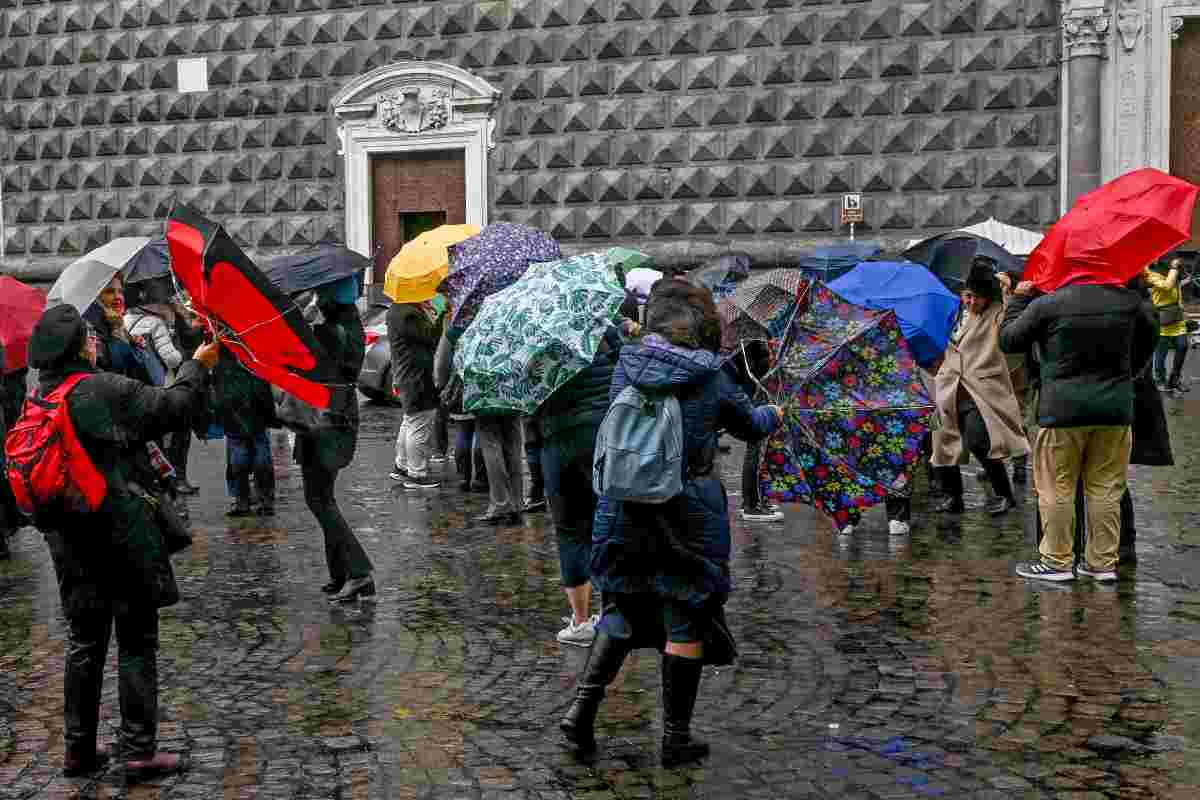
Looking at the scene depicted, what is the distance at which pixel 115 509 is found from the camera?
186 inches

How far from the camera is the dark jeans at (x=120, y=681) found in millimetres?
4727

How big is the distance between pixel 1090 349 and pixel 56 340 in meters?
4.48

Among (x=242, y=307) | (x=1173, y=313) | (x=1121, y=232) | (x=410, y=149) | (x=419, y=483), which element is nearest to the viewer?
(x=242, y=307)

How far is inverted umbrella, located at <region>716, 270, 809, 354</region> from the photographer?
8.05m

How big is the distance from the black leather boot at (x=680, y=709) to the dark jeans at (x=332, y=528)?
2685 mm

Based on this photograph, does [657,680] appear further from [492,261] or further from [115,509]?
[492,261]

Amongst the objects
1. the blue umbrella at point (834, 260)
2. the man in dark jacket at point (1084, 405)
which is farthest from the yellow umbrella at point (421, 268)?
the man in dark jacket at point (1084, 405)

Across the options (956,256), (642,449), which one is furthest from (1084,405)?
(956,256)

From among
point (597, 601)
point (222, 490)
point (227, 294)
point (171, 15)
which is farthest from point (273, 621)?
point (171, 15)

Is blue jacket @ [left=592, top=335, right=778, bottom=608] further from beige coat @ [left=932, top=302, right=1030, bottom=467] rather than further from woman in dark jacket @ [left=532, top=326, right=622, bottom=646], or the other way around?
beige coat @ [left=932, top=302, right=1030, bottom=467]

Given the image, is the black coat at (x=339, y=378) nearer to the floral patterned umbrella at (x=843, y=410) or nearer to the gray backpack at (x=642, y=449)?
the floral patterned umbrella at (x=843, y=410)

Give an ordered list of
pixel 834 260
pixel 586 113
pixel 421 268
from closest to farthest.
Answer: pixel 421 268 → pixel 834 260 → pixel 586 113

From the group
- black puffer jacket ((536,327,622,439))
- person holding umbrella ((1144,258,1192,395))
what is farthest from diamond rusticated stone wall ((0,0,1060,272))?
black puffer jacket ((536,327,622,439))

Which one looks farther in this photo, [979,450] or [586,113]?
[586,113]
